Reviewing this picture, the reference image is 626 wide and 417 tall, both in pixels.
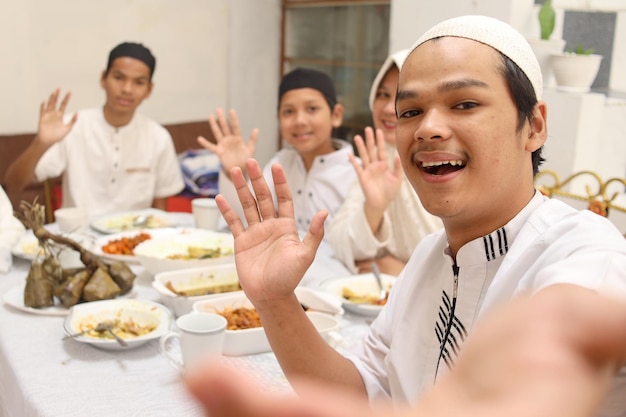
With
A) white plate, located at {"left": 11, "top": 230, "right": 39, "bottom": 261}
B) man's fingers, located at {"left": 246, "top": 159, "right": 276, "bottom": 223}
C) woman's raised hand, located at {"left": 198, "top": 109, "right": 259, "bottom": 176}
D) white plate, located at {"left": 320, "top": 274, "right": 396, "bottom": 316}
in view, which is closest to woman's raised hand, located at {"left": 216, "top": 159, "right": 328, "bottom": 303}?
man's fingers, located at {"left": 246, "top": 159, "right": 276, "bottom": 223}

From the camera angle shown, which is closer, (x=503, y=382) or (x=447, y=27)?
(x=503, y=382)

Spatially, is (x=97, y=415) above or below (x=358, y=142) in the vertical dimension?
below

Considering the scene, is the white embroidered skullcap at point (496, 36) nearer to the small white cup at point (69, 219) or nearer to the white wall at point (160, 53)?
the small white cup at point (69, 219)

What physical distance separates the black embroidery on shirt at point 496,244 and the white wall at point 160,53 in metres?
3.78

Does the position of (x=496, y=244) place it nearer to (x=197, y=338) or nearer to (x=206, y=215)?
(x=197, y=338)

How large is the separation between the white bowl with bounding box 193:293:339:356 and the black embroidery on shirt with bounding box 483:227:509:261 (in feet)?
1.71

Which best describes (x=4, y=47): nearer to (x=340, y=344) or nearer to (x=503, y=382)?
(x=340, y=344)

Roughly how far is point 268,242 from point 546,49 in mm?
2433

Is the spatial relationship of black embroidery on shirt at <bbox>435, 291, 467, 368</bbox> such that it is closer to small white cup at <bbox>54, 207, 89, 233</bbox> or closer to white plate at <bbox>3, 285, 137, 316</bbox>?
white plate at <bbox>3, 285, 137, 316</bbox>

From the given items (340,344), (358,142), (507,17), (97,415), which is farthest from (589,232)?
(507,17)

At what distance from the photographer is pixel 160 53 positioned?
16.1ft

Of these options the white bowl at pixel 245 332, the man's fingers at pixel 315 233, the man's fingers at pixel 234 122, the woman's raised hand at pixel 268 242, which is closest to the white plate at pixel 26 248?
the white bowl at pixel 245 332

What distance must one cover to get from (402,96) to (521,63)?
195 mm

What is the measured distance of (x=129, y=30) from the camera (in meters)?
4.66
